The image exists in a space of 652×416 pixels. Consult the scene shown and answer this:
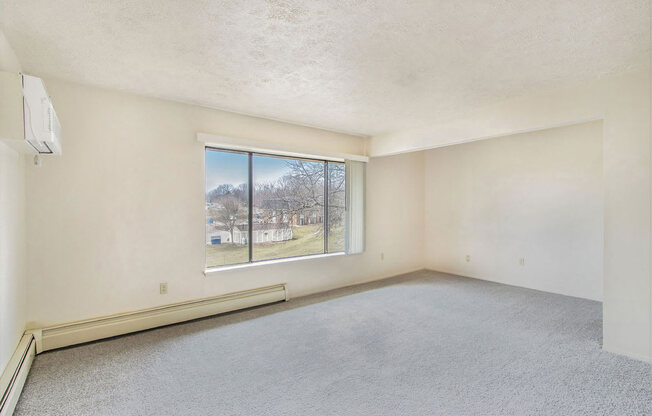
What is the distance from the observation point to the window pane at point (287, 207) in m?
4.09

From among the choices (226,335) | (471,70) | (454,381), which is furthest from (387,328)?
(471,70)

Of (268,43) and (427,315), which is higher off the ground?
(268,43)

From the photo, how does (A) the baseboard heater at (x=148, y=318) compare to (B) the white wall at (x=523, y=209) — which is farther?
(B) the white wall at (x=523, y=209)

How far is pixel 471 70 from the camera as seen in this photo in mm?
2475

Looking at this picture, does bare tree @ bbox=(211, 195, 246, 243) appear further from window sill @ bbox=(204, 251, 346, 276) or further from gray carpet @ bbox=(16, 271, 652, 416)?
gray carpet @ bbox=(16, 271, 652, 416)

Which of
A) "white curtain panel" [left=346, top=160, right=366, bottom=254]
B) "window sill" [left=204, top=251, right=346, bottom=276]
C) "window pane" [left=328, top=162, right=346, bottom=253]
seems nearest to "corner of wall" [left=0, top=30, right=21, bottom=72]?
"window sill" [left=204, top=251, right=346, bottom=276]

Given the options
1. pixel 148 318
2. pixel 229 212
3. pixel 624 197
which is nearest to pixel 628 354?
pixel 624 197

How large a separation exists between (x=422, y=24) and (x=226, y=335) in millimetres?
3071

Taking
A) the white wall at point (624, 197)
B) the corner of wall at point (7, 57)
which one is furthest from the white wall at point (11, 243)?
the white wall at point (624, 197)

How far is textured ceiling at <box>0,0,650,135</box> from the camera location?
1694 mm

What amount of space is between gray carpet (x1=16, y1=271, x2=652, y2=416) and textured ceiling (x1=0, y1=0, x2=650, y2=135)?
7.83 feet

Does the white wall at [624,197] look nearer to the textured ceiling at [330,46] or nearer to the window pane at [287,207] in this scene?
the textured ceiling at [330,46]

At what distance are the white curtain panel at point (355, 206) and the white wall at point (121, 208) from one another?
1.34 meters

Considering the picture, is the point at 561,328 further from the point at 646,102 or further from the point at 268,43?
the point at 268,43
